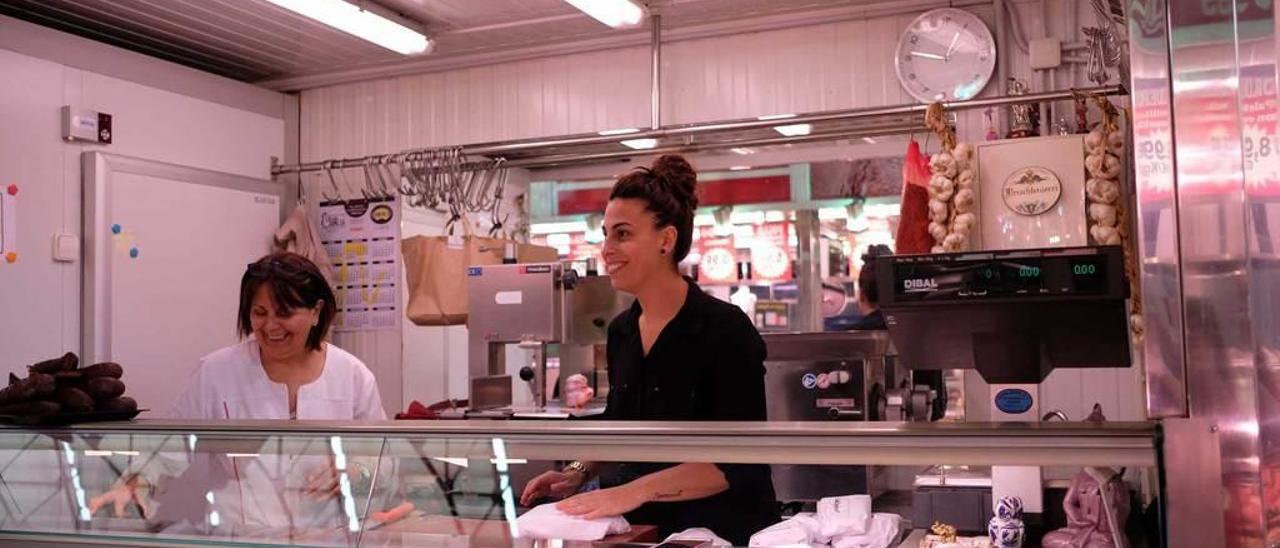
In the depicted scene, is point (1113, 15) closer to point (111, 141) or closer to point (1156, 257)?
point (1156, 257)

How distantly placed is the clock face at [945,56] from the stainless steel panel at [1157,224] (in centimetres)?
355

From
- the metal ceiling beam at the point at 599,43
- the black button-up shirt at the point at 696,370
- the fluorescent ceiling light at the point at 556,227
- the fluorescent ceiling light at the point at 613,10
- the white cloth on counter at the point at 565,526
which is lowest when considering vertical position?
the white cloth on counter at the point at 565,526

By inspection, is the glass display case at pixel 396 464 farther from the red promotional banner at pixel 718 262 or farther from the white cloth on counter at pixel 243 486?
the red promotional banner at pixel 718 262

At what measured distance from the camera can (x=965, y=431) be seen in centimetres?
184

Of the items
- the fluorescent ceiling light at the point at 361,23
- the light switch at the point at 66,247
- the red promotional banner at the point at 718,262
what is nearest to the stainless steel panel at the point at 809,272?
the red promotional banner at the point at 718,262

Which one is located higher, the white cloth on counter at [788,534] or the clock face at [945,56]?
the clock face at [945,56]

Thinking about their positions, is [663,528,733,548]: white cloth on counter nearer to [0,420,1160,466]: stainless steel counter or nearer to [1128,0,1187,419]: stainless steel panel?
[0,420,1160,466]: stainless steel counter

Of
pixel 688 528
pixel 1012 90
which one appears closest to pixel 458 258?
pixel 1012 90

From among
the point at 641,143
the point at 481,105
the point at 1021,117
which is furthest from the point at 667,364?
the point at 481,105

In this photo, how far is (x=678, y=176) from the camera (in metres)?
2.96

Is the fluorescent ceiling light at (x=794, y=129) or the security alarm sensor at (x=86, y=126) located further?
the fluorescent ceiling light at (x=794, y=129)

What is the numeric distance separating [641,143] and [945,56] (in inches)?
61.6

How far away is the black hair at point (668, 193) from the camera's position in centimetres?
289

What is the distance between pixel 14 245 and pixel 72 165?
0.49 m
